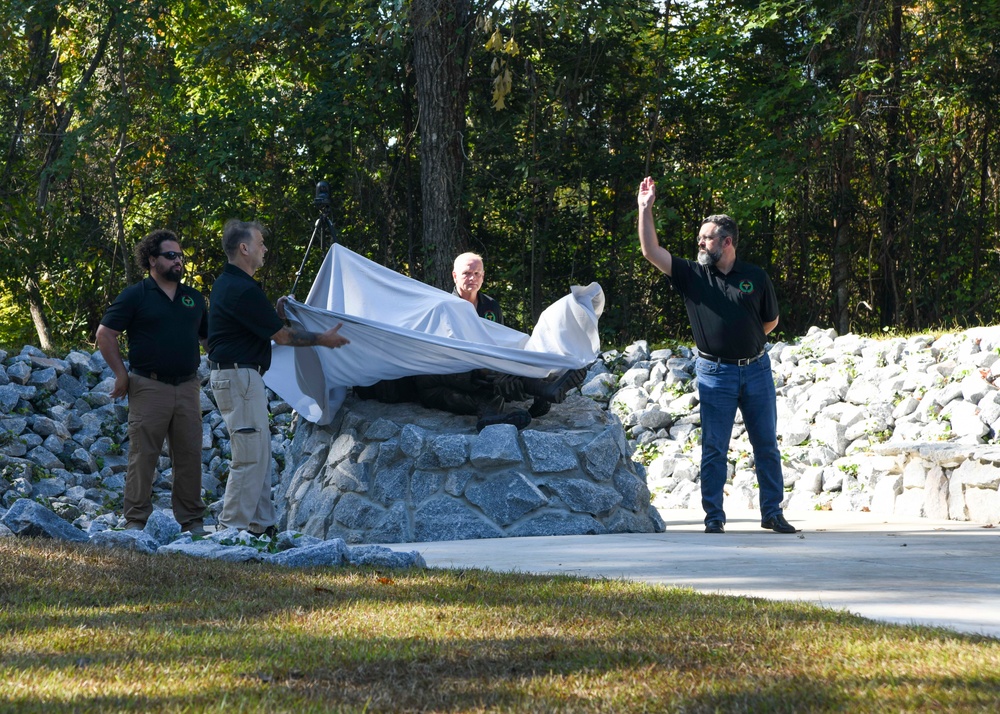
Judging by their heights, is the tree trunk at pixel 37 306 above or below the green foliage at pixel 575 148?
below

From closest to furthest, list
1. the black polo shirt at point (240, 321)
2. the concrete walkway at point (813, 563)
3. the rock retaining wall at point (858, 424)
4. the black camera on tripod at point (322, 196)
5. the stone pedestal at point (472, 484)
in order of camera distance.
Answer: the concrete walkway at point (813, 563) → the black polo shirt at point (240, 321) → the stone pedestal at point (472, 484) → the black camera on tripod at point (322, 196) → the rock retaining wall at point (858, 424)

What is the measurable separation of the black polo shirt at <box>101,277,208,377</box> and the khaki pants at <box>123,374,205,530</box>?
11 centimetres

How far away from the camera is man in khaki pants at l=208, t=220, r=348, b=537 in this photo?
564 cm

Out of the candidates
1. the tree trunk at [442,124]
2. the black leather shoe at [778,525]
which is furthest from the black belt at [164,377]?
the tree trunk at [442,124]

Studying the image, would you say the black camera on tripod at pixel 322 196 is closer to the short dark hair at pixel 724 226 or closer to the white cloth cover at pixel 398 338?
the white cloth cover at pixel 398 338

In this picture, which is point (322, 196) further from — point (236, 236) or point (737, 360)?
point (737, 360)

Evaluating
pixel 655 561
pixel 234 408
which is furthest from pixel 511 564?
pixel 234 408

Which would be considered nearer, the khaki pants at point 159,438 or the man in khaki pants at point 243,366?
the man in khaki pants at point 243,366

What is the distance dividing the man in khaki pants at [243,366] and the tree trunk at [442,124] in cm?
675

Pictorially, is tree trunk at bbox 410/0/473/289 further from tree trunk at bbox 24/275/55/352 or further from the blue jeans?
the blue jeans

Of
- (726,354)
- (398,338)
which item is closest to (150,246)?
(398,338)

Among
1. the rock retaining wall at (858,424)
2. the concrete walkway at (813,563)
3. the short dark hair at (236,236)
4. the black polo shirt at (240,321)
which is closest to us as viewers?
the concrete walkway at (813,563)

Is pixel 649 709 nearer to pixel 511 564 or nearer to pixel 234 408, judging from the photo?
pixel 511 564

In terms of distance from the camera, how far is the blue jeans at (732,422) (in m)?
6.15
